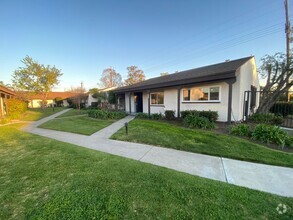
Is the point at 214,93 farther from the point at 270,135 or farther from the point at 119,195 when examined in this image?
the point at 119,195

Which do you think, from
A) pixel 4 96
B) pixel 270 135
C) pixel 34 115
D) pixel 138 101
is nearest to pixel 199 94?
pixel 270 135

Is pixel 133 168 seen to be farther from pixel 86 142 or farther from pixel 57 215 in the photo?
pixel 86 142

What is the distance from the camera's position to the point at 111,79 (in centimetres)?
3844

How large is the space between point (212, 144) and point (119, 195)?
163 inches

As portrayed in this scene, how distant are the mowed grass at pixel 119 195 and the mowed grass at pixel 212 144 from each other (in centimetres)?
196

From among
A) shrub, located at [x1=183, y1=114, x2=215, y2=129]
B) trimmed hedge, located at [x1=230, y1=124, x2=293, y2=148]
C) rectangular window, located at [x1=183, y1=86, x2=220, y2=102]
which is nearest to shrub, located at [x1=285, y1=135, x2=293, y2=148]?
trimmed hedge, located at [x1=230, y1=124, x2=293, y2=148]

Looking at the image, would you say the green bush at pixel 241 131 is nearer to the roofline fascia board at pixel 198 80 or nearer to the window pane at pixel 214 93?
the roofline fascia board at pixel 198 80

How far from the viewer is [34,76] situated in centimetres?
2205

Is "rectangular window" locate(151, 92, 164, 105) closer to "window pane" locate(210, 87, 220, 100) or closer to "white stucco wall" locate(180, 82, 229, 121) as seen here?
"white stucco wall" locate(180, 82, 229, 121)

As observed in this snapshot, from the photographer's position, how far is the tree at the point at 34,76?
21203mm

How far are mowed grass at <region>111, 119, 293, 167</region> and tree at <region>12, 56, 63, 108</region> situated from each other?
75.0ft

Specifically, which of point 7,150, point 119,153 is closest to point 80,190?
point 119,153

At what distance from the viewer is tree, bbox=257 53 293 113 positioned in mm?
9251

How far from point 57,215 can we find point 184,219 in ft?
5.99
